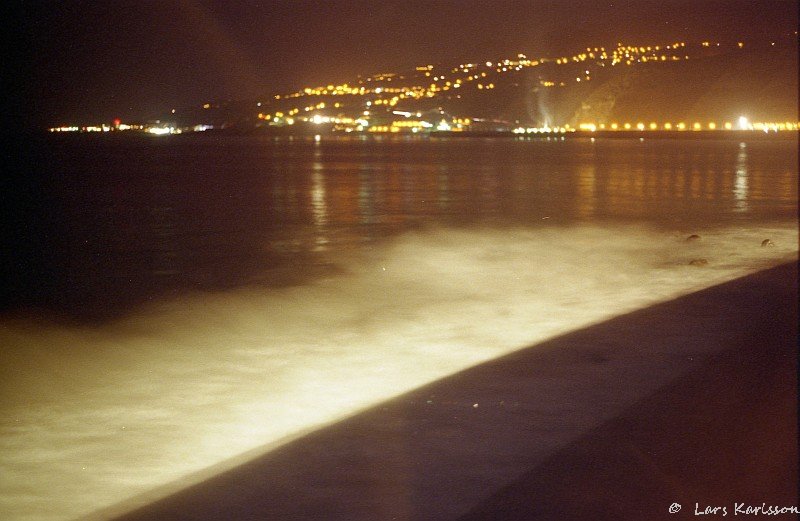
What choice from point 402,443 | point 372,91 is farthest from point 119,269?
point 372,91

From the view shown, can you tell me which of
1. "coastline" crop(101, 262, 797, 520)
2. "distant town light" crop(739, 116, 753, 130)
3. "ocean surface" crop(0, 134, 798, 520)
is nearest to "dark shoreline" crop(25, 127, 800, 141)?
"distant town light" crop(739, 116, 753, 130)

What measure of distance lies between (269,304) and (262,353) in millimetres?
1864

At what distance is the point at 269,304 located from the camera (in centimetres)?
724

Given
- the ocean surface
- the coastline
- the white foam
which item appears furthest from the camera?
the ocean surface

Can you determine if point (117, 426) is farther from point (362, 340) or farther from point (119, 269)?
point (119, 269)

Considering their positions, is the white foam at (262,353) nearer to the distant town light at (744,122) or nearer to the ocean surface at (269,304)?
the ocean surface at (269,304)

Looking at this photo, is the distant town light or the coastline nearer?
the coastline

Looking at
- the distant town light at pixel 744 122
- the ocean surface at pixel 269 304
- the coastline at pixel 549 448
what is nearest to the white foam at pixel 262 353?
the ocean surface at pixel 269 304

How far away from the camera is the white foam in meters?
3.60

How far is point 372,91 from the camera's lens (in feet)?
493

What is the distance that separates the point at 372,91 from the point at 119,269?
471ft

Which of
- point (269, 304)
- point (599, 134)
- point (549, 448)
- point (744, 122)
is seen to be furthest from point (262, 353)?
point (599, 134)

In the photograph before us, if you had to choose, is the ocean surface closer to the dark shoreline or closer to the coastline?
the coastline

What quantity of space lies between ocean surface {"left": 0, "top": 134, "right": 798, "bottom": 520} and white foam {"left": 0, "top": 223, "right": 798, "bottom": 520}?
17 mm
